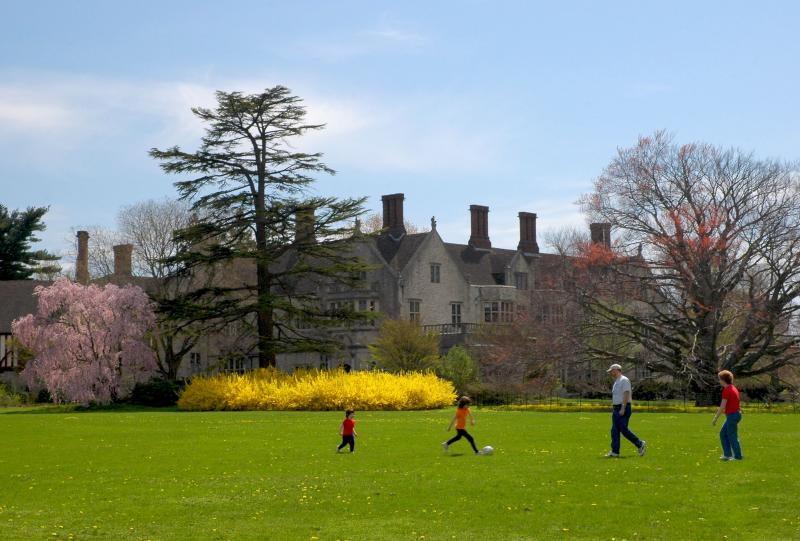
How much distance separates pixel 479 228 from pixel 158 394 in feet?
121

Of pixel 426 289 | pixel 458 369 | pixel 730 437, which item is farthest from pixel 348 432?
pixel 426 289

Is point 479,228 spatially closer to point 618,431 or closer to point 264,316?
point 264,316

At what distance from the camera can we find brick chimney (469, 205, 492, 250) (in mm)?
83438

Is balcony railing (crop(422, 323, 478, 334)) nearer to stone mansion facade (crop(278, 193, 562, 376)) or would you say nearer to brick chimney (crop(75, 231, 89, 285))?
stone mansion facade (crop(278, 193, 562, 376))

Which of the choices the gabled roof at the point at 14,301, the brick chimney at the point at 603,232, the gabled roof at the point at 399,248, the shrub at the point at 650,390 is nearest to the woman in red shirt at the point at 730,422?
the brick chimney at the point at 603,232

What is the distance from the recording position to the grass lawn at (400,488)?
13023mm

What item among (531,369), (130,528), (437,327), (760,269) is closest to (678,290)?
(760,269)

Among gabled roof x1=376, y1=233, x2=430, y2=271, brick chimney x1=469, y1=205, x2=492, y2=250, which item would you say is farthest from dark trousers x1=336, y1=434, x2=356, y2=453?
brick chimney x1=469, y1=205, x2=492, y2=250

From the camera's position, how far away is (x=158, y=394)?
52781mm

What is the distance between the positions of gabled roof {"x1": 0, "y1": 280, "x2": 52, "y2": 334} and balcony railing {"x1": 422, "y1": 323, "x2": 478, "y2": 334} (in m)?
24.7

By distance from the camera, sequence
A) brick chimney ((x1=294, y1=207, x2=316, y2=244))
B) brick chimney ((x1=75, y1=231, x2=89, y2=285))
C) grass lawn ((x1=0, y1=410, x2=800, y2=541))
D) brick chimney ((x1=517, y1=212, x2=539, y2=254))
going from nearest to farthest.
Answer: grass lawn ((x1=0, y1=410, x2=800, y2=541)) < brick chimney ((x1=294, y1=207, x2=316, y2=244)) < brick chimney ((x1=75, y1=231, x2=89, y2=285)) < brick chimney ((x1=517, y1=212, x2=539, y2=254))

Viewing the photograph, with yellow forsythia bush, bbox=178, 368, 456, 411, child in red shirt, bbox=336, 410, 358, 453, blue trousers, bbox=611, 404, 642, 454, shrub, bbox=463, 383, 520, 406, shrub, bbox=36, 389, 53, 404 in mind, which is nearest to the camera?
blue trousers, bbox=611, 404, 642, 454

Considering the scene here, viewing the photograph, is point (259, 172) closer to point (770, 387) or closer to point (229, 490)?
point (770, 387)

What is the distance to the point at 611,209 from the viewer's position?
4900 centimetres
